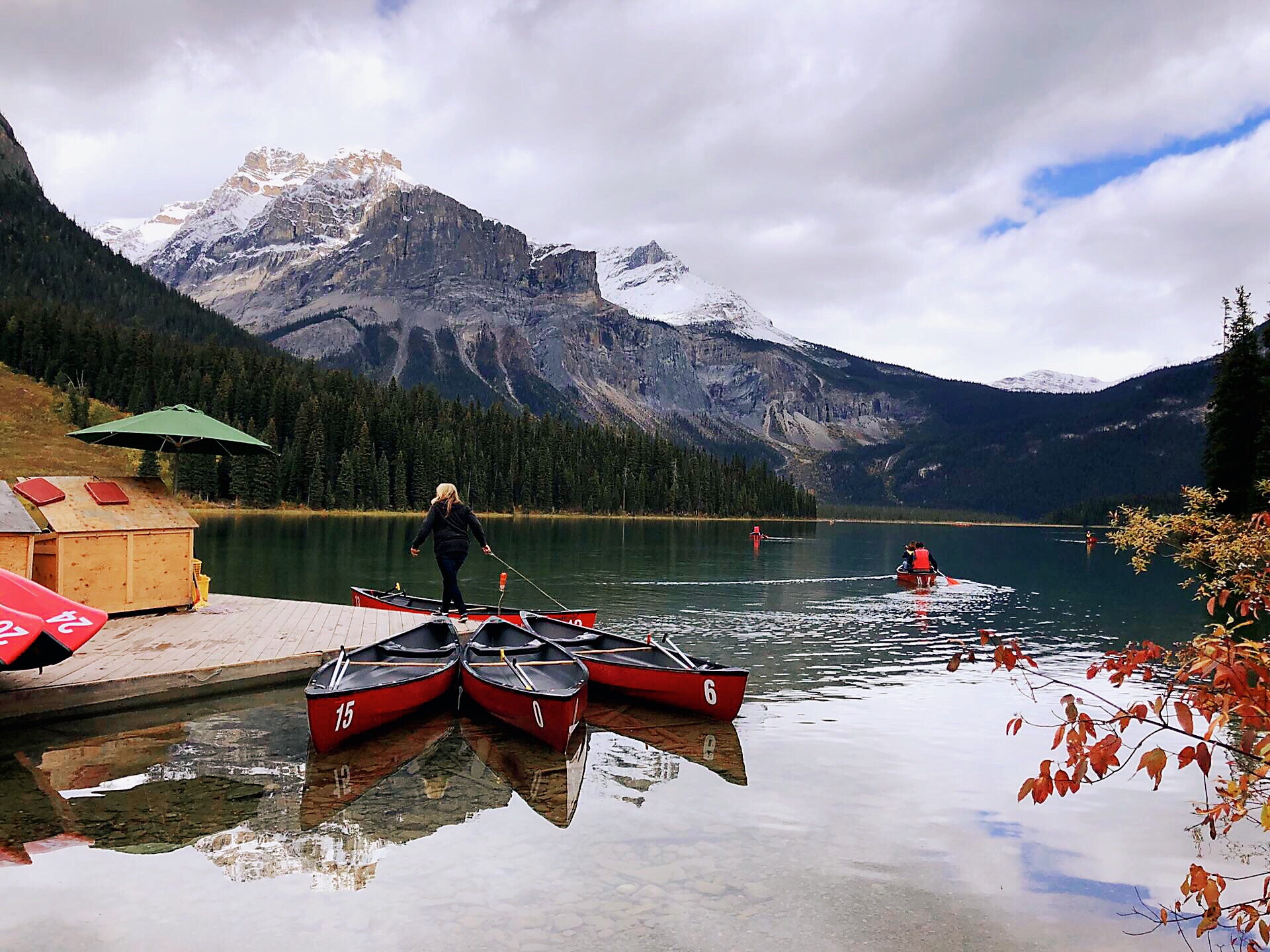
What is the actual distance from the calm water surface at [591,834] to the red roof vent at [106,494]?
6284 mm

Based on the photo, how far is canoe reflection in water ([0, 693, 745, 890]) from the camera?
387 inches

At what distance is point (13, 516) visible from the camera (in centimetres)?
1600

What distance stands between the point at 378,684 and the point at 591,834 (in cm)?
625

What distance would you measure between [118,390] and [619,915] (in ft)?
509

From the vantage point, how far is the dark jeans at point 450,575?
21000 mm

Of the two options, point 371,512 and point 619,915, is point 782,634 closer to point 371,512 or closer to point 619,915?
point 619,915

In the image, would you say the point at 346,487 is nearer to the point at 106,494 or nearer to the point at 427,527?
the point at 106,494

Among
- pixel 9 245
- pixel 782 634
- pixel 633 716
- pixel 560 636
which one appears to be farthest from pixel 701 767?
pixel 9 245

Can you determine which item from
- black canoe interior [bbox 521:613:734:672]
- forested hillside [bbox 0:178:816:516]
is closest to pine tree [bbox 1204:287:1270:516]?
black canoe interior [bbox 521:613:734:672]

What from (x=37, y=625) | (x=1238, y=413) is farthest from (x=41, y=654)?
(x=1238, y=413)

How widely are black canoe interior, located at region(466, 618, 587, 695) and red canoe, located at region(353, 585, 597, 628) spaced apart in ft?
5.88

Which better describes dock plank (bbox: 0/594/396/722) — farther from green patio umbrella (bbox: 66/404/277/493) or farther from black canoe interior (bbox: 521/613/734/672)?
green patio umbrella (bbox: 66/404/277/493)

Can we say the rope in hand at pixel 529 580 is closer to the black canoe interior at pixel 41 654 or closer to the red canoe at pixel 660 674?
the red canoe at pixel 660 674

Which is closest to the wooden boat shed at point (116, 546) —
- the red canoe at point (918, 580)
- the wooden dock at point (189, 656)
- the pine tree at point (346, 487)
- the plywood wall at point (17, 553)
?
the wooden dock at point (189, 656)
